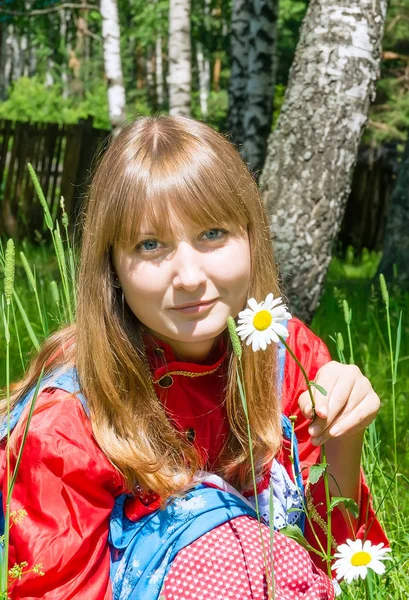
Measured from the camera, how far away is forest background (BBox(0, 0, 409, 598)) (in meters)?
2.80

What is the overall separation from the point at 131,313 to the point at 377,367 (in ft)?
6.06

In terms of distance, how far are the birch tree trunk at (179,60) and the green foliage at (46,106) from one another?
14975 mm

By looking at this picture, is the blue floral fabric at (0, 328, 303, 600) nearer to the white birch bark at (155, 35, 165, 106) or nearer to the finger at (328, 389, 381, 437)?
the finger at (328, 389, 381, 437)

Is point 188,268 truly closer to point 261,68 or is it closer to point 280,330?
point 280,330

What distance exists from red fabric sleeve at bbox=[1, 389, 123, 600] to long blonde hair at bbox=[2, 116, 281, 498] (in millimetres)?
41

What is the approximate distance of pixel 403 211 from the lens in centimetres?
543

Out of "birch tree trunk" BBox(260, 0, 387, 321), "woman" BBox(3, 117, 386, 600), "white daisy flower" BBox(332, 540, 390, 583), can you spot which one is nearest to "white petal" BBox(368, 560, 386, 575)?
"white daisy flower" BBox(332, 540, 390, 583)

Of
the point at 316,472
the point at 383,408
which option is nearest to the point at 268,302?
the point at 316,472

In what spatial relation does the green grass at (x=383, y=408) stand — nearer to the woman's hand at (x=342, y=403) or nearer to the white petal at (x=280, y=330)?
the woman's hand at (x=342, y=403)

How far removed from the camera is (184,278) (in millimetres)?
1480

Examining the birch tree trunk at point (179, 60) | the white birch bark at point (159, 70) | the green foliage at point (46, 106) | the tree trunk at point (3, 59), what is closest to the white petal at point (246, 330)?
the birch tree trunk at point (179, 60)

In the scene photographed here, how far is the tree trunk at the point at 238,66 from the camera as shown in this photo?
7596 mm

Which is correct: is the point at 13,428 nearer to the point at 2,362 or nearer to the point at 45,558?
the point at 45,558

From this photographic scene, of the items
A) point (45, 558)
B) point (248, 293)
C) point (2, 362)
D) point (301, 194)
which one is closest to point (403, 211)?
point (301, 194)
